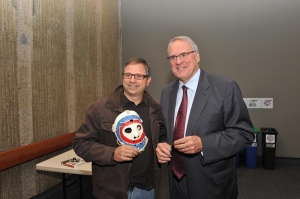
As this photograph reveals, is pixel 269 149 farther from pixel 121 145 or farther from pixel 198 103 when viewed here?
pixel 121 145

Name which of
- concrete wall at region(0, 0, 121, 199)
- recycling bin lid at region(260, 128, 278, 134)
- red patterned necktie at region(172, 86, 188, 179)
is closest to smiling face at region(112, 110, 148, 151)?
red patterned necktie at region(172, 86, 188, 179)

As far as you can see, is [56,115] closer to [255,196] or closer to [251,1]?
[255,196]

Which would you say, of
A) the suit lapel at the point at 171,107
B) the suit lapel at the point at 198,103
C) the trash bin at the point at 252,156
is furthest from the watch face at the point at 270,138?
the suit lapel at the point at 198,103

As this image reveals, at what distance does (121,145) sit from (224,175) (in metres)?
0.73

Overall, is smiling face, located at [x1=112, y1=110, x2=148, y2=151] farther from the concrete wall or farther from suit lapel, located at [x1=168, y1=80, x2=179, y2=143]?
the concrete wall

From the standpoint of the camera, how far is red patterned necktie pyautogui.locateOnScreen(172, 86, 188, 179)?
5.71ft

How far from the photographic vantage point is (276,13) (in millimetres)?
5145

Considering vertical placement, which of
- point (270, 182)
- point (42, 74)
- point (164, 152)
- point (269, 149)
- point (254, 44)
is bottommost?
point (270, 182)

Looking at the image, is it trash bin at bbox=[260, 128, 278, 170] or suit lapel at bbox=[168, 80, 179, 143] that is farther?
trash bin at bbox=[260, 128, 278, 170]

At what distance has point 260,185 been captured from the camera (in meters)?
4.11

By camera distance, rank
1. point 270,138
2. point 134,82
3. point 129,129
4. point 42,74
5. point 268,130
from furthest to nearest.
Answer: point 268,130 → point 270,138 → point 42,74 → point 134,82 → point 129,129

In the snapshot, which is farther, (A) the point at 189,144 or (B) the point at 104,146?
(B) the point at 104,146

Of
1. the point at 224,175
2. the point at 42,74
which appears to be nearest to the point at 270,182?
the point at 224,175

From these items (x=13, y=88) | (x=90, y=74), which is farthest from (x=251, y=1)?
(x=13, y=88)
